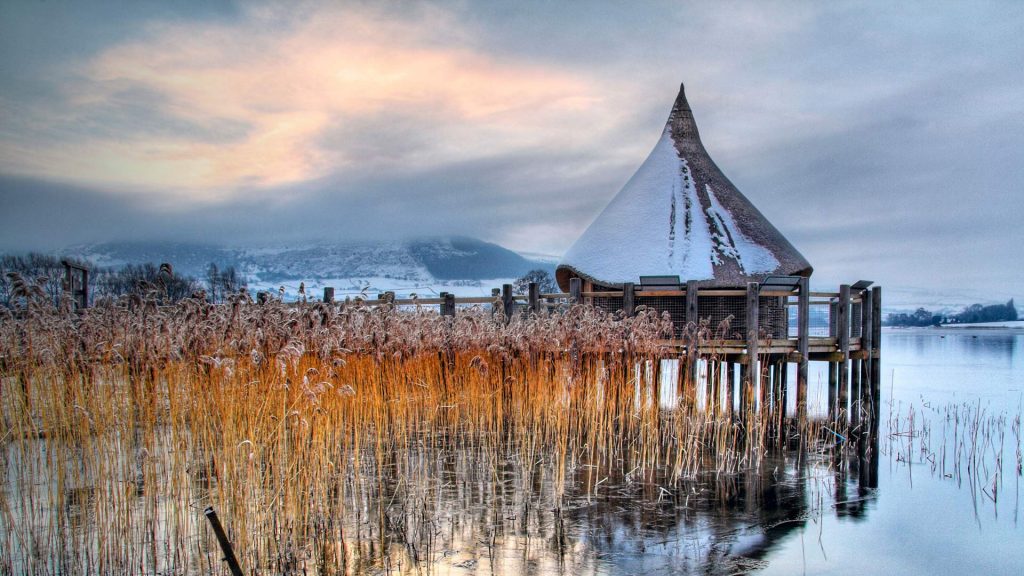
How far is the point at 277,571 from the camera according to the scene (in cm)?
471

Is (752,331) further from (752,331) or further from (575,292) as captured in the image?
(575,292)

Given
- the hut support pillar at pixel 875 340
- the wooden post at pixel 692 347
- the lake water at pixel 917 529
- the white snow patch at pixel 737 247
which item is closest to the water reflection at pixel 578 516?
the lake water at pixel 917 529

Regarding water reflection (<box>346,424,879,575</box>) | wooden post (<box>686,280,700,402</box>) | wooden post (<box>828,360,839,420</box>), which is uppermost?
wooden post (<box>686,280,700,402</box>)

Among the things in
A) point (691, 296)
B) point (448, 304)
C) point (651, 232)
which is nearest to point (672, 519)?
point (691, 296)

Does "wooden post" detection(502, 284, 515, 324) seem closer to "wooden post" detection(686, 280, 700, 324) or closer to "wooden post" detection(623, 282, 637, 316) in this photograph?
"wooden post" detection(623, 282, 637, 316)

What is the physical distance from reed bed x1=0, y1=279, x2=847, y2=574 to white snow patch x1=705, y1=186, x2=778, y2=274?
602 cm

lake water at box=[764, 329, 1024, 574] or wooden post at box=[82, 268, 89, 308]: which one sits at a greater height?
wooden post at box=[82, 268, 89, 308]

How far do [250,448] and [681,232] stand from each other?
37.1ft

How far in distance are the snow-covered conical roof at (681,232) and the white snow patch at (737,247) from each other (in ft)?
0.07

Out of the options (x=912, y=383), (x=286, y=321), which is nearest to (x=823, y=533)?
(x=286, y=321)

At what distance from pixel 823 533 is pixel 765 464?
2.38 metres

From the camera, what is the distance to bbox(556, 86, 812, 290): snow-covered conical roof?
14.4 meters

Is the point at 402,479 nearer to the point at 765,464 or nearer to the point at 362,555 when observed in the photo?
the point at 362,555

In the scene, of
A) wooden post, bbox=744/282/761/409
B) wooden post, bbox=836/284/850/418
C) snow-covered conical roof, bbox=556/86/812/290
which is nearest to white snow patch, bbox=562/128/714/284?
snow-covered conical roof, bbox=556/86/812/290
